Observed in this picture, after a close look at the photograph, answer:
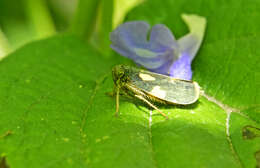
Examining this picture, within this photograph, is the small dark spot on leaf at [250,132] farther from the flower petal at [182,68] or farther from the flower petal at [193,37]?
the flower petal at [193,37]

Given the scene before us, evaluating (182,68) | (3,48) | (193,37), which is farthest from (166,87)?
(3,48)

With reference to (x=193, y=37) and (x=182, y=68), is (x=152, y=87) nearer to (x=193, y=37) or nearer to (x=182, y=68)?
(x=182, y=68)

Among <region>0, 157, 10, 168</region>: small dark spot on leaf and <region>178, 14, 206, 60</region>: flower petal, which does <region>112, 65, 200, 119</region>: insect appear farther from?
<region>0, 157, 10, 168</region>: small dark spot on leaf

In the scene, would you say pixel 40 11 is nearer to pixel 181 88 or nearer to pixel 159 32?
pixel 159 32

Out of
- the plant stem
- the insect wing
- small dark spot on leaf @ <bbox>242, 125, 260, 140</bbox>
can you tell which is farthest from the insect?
the plant stem

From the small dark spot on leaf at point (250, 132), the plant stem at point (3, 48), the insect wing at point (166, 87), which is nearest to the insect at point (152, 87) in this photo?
the insect wing at point (166, 87)

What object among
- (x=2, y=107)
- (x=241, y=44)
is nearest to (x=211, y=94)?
(x=241, y=44)

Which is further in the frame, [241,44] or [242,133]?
[241,44]
